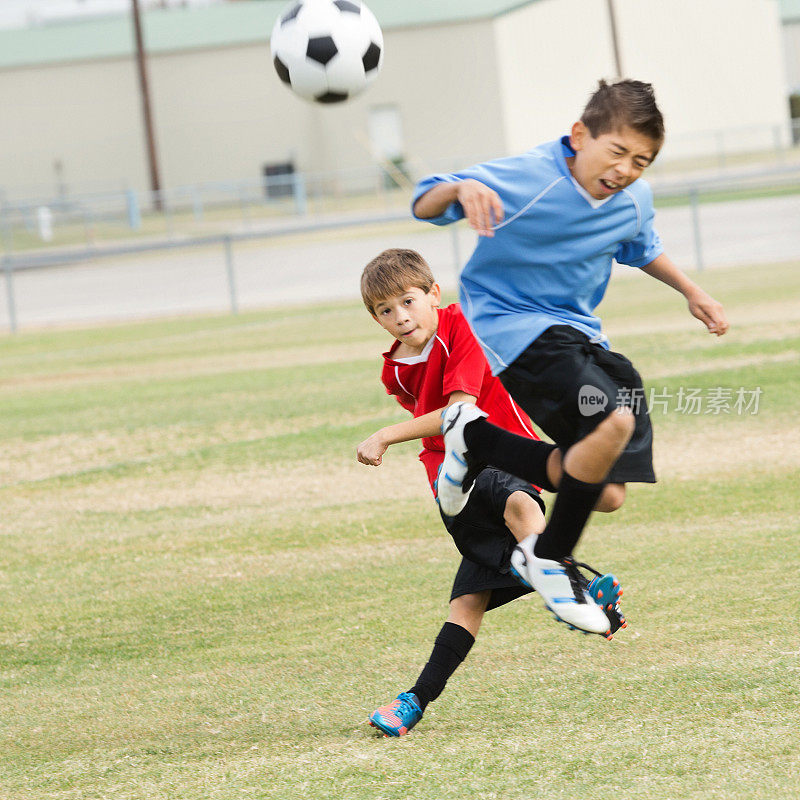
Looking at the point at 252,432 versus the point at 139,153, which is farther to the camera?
the point at 139,153

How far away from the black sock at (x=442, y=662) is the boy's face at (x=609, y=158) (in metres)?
1.45

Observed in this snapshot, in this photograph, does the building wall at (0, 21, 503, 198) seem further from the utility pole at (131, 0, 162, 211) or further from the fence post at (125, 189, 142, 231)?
the fence post at (125, 189, 142, 231)

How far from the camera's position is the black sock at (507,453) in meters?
3.89

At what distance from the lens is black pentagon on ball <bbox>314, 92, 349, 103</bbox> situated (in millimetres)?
7227

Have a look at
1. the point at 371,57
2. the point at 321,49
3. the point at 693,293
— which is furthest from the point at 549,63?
the point at 693,293

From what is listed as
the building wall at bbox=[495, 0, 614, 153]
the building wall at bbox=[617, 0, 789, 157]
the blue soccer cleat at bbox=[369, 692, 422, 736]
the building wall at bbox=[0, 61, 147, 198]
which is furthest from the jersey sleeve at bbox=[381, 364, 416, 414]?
the building wall at bbox=[617, 0, 789, 157]

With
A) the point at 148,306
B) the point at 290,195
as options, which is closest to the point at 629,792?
the point at 148,306

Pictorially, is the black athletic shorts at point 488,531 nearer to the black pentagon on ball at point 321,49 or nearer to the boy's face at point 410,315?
the boy's face at point 410,315

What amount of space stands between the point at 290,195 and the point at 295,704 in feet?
140

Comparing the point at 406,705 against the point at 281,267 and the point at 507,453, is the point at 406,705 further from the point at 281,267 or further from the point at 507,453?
the point at 281,267

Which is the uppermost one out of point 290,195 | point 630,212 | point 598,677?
point 290,195

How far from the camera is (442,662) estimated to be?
13.2 ft

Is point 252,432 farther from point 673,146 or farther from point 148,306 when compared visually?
point 673,146

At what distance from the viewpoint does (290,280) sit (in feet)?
83.7
